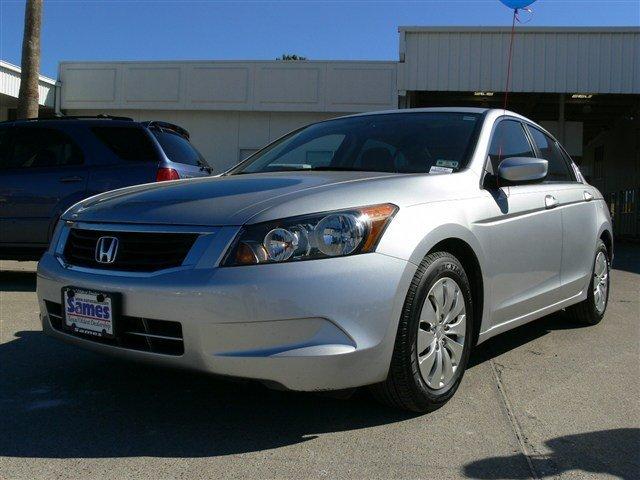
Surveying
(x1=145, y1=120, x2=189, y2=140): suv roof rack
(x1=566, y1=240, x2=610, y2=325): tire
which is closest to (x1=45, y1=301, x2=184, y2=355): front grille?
(x1=566, y1=240, x2=610, y2=325): tire

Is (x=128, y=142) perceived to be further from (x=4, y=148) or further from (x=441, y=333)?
(x=441, y=333)

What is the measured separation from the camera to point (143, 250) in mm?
2828

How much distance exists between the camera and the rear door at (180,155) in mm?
6789

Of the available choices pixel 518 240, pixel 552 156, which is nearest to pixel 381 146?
pixel 518 240

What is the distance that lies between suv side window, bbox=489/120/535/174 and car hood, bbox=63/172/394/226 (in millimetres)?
858

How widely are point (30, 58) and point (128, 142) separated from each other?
8.35 meters

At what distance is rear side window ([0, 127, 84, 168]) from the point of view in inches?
269

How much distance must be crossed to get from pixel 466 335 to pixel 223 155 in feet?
46.2

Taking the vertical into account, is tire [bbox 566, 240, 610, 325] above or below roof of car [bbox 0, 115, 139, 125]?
below

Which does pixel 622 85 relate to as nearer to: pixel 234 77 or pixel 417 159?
pixel 234 77

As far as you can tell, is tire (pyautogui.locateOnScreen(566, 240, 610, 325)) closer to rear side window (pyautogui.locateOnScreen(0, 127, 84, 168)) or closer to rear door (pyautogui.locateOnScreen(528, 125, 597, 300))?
rear door (pyautogui.locateOnScreen(528, 125, 597, 300))

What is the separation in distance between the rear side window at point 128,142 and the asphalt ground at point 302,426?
2.94 meters

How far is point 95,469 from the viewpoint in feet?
8.22

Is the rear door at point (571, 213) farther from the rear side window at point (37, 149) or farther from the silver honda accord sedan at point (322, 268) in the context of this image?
the rear side window at point (37, 149)
